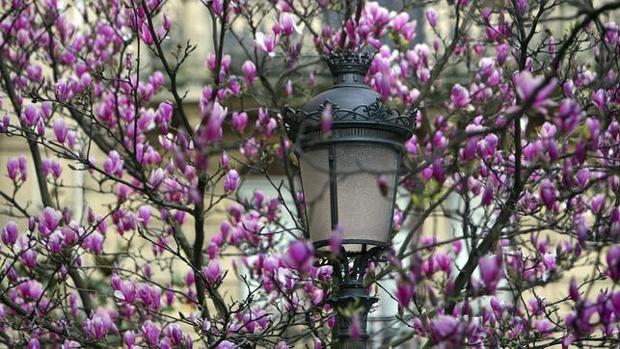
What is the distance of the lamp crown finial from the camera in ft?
17.3

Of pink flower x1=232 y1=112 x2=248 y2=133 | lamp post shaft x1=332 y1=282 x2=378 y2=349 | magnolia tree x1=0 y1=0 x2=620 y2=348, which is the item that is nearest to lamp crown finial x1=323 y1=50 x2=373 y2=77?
magnolia tree x1=0 y1=0 x2=620 y2=348

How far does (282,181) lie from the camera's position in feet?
20.5

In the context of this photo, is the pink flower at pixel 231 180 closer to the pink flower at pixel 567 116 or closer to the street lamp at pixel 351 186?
the street lamp at pixel 351 186

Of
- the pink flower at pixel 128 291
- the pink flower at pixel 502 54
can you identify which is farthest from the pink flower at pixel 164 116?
the pink flower at pixel 502 54

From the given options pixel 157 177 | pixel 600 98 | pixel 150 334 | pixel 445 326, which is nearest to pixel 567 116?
pixel 445 326

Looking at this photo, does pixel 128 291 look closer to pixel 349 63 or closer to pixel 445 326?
pixel 349 63

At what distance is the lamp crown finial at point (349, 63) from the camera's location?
207 inches

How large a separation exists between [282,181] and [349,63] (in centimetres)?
117

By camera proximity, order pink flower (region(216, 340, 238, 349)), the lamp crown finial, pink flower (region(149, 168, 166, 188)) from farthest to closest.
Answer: pink flower (region(149, 168, 166, 188)) < pink flower (region(216, 340, 238, 349)) < the lamp crown finial

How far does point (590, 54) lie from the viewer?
33.2ft

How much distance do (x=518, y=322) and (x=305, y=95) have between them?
10.4 ft

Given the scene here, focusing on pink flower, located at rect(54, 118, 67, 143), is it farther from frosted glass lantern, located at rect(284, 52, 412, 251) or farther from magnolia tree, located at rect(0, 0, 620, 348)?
Answer: frosted glass lantern, located at rect(284, 52, 412, 251)

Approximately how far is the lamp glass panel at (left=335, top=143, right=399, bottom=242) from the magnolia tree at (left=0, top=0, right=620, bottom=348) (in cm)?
26

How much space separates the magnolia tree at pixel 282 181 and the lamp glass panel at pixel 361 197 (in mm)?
256
